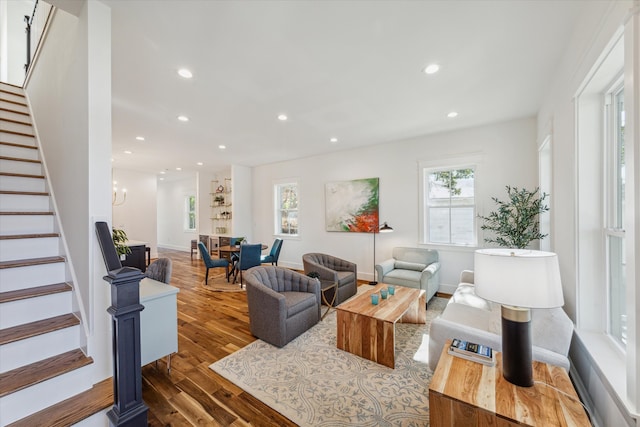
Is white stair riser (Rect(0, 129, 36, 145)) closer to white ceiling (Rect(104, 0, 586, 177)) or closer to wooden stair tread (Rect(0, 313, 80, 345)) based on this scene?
white ceiling (Rect(104, 0, 586, 177))

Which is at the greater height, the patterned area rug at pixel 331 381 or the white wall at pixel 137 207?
the white wall at pixel 137 207

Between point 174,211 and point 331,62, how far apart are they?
397 inches

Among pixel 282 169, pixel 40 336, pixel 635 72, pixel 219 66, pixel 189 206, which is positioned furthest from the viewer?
pixel 189 206

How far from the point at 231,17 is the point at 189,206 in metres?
9.28

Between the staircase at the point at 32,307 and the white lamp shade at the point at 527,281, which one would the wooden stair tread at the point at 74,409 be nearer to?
Result: the staircase at the point at 32,307

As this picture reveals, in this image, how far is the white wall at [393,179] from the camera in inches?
156

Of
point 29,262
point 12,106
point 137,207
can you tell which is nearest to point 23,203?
point 29,262

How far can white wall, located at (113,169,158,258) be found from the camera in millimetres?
7477

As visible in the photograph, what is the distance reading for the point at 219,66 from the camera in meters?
2.45

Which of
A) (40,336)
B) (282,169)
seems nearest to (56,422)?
(40,336)

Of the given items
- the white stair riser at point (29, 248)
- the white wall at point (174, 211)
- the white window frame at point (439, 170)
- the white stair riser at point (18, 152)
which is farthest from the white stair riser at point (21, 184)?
the white wall at point (174, 211)

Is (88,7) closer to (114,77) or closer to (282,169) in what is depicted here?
(114,77)

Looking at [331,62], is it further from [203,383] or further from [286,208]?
[286,208]

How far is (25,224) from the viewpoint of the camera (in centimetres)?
211
